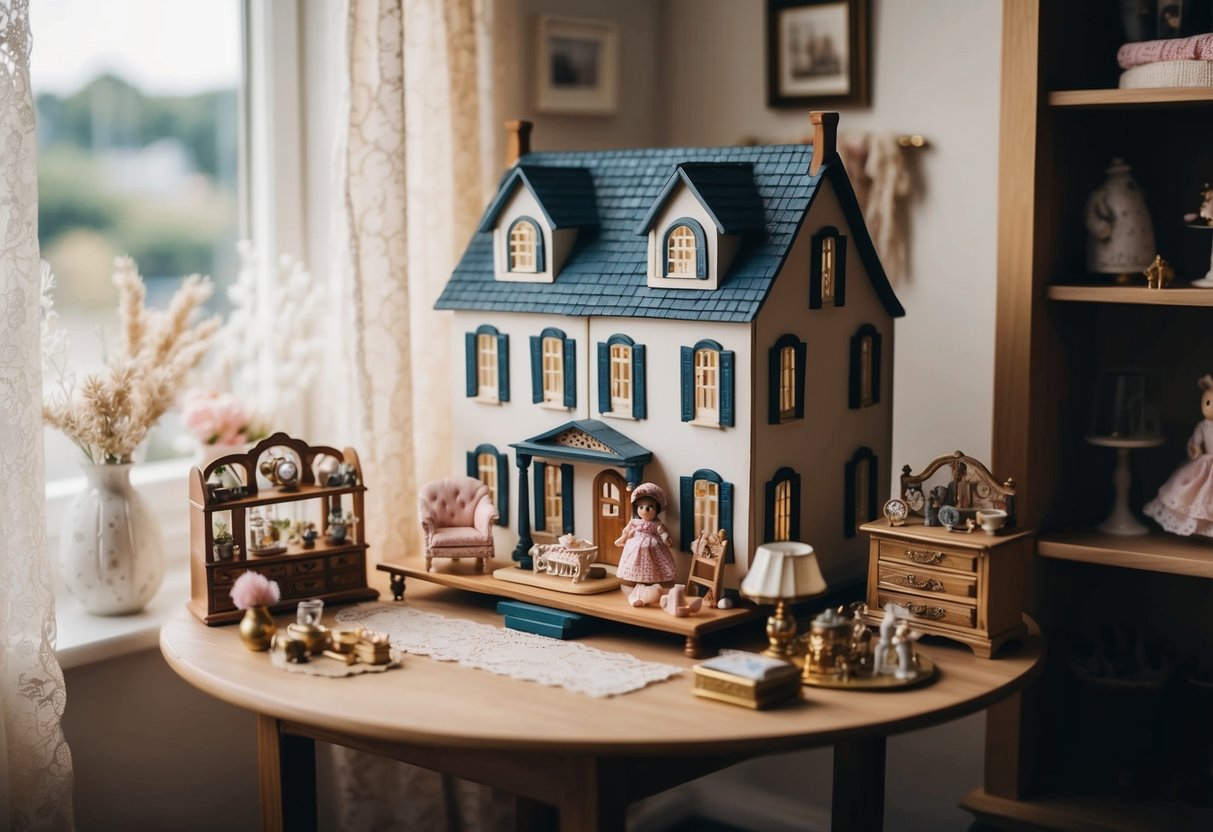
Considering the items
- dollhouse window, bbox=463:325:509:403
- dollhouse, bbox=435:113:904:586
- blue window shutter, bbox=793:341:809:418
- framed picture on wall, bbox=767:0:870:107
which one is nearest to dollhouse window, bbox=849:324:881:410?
dollhouse, bbox=435:113:904:586

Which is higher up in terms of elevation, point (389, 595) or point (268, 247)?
point (268, 247)

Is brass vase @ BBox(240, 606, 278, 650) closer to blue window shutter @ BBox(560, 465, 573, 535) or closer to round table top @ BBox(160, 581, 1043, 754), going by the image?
round table top @ BBox(160, 581, 1043, 754)

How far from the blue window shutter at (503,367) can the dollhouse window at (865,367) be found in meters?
0.57

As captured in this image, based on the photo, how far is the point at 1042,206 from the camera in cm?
216

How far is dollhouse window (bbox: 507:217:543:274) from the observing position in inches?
83.3

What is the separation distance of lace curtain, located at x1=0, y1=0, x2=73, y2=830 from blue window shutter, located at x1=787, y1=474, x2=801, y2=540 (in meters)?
1.12

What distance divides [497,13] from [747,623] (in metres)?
1.39

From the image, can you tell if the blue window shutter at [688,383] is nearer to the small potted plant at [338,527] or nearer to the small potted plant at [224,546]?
the small potted plant at [338,527]

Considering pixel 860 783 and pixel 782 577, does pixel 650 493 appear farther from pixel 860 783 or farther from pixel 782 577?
pixel 860 783

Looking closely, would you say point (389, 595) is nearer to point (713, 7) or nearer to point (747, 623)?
point (747, 623)

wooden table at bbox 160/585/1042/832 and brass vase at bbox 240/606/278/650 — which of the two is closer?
wooden table at bbox 160/585/1042/832

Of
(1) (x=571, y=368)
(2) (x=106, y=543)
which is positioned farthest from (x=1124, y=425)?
(2) (x=106, y=543)

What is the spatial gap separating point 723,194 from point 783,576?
1.92 ft

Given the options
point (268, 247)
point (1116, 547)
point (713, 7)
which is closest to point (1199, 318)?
point (1116, 547)
